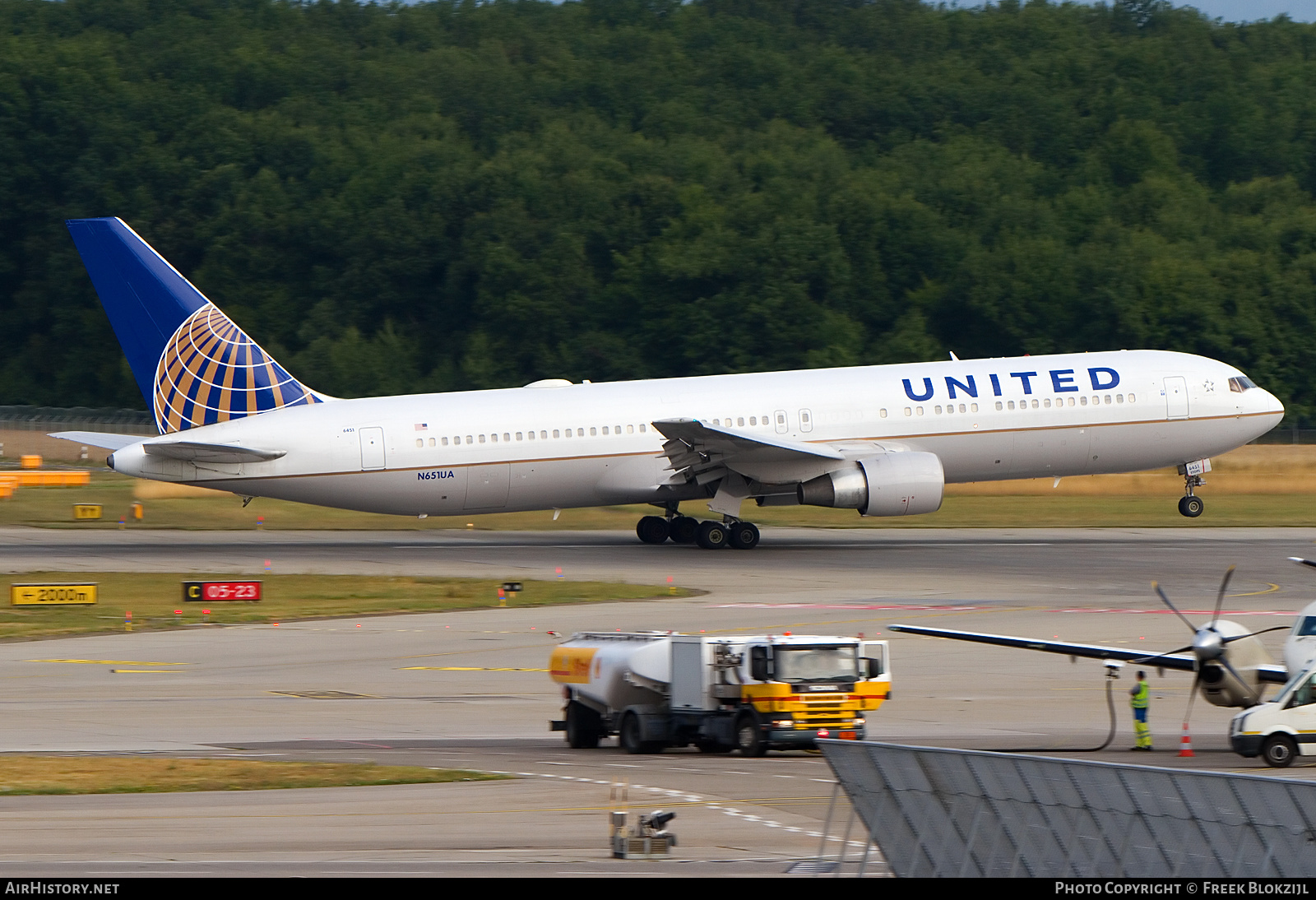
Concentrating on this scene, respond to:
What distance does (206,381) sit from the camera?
153 ft

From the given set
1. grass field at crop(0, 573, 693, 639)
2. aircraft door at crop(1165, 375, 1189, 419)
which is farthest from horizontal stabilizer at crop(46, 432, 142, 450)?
aircraft door at crop(1165, 375, 1189, 419)

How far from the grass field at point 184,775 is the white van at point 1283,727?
889 centimetres

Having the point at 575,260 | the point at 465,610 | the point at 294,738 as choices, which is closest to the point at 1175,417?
the point at 465,610

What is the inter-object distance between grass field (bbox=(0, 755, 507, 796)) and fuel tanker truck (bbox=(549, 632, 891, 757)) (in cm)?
326

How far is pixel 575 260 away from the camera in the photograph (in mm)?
104750

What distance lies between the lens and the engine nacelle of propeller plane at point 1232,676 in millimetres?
21688

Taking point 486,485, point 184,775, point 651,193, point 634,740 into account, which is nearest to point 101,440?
point 486,485

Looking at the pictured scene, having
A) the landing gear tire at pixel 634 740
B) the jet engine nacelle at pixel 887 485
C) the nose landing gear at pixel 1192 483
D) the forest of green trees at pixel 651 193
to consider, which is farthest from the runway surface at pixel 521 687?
the forest of green trees at pixel 651 193

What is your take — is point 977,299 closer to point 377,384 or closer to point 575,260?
point 575,260

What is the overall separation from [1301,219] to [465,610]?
82.0 meters

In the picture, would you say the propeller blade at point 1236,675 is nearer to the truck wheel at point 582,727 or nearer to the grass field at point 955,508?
the truck wheel at point 582,727

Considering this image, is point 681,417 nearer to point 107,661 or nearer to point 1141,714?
point 107,661

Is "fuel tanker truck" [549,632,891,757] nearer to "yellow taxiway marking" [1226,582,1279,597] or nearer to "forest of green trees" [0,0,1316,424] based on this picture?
"yellow taxiway marking" [1226,582,1279,597]

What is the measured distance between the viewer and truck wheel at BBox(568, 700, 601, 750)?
23812 millimetres
